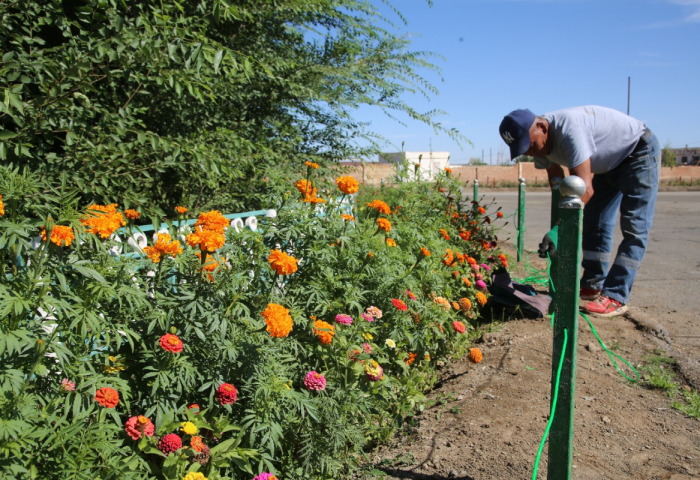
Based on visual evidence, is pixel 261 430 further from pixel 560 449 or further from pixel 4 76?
pixel 4 76

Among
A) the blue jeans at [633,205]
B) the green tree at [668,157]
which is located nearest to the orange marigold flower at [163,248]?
the blue jeans at [633,205]

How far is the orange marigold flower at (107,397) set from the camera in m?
1.37

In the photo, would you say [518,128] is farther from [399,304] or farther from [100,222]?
[100,222]

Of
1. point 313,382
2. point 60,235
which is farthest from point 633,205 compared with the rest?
point 60,235

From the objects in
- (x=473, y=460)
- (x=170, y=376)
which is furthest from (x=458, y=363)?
(x=170, y=376)

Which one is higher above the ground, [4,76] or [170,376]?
[4,76]

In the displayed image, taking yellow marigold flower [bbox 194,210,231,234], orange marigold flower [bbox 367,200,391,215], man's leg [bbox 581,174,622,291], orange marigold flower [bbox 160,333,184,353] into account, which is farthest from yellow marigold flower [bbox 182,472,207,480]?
man's leg [bbox 581,174,622,291]

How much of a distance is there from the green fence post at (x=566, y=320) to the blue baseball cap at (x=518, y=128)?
1991 millimetres

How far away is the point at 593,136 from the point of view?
12.1ft

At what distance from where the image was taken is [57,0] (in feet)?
7.63

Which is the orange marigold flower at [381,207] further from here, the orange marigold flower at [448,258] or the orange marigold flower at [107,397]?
the orange marigold flower at [107,397]

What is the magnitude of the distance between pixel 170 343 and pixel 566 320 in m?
1.27

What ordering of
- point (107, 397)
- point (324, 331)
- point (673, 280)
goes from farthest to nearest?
1. point (673, 280)
2. point (324, 331)
3. point (107, 397)

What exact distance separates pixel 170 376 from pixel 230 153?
6.26ft
